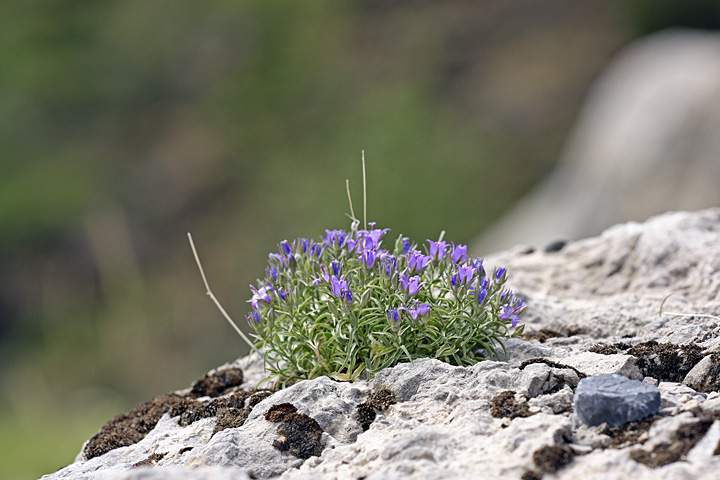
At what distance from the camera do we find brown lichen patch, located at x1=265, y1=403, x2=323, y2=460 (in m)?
2.69

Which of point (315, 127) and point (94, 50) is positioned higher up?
point (94, 50)

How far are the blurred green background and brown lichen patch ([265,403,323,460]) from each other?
10.8 meters

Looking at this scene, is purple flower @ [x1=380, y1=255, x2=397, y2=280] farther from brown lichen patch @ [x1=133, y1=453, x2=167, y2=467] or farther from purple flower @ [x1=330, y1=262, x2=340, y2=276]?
brown lichen patch @ [x1=133, y1=453, x2=167, y2=467]

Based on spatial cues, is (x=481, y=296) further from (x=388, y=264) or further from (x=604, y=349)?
(x=604, y=349)

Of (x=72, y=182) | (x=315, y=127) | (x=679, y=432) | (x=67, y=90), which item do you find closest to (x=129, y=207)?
(x=72, y=182)

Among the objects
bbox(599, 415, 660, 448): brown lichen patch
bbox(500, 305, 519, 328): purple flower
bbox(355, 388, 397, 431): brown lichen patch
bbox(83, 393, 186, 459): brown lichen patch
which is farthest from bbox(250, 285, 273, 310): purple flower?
bbox(599, 415, 660, 448): brown lichen patch

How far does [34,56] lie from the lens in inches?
727

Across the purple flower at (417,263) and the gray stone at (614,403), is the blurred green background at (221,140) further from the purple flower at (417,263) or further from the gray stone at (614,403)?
the gray stone at (614,403)

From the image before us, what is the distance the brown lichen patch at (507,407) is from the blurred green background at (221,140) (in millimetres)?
10818

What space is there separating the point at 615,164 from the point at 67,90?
1472 centimetres

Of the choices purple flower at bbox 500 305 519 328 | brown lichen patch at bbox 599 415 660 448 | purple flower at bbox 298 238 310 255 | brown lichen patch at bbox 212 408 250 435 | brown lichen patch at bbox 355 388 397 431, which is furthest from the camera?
purple flower at bbox 298 238 310 255

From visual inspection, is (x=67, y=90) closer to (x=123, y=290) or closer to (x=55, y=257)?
(x=55, y=257)

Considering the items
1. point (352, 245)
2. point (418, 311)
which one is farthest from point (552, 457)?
point (352, 245)

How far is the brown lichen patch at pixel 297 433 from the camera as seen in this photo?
269cm
